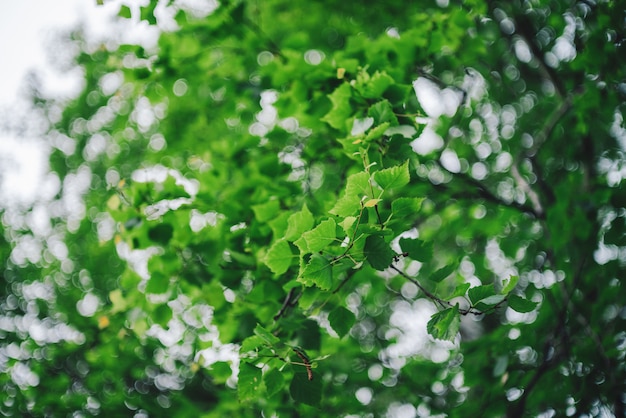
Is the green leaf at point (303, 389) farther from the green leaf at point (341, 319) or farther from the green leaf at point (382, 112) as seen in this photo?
the green leaf at point (382, 112)

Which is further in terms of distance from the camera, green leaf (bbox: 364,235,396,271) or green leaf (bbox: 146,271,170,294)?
green leaf (bbox: 146,271,170,294)

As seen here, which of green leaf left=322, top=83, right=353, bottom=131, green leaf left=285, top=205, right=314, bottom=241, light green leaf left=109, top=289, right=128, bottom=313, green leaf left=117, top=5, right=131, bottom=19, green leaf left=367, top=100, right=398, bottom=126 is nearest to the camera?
green leaf left=285, top=205, right=314, bottom=241

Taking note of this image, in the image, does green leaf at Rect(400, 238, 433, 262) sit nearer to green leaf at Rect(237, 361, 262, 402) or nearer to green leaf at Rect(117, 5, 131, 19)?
green leaf at Rect(237, 361, 262, 402)

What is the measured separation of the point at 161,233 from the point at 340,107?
1.06m

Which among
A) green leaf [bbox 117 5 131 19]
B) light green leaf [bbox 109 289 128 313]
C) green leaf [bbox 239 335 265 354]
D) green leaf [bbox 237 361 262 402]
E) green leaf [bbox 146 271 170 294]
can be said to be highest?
green leaf [bbox 117 5 131 19]

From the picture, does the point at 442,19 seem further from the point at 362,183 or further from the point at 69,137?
the point at 69,137

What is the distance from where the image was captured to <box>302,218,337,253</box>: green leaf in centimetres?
110

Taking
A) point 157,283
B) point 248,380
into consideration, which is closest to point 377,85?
point 248,380

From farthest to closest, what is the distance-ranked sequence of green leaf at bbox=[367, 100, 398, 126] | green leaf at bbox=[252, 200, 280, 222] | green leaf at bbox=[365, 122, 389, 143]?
green leaf at bbox=[252, 200, 280, 222], green leaf at bbox=[367, 100, 398, 126], green leaf at bbox=[365, 122, 389, 143]

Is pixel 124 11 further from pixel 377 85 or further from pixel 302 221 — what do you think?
pixel 302 221

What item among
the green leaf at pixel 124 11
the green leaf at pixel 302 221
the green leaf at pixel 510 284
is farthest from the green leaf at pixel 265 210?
the green leaf at pixel 124 11

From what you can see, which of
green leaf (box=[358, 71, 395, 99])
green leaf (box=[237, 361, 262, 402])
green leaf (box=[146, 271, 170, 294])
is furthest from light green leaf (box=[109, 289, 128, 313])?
green leaf (box=[358, 71, 395, 99])

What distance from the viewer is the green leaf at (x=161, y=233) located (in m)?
1.96

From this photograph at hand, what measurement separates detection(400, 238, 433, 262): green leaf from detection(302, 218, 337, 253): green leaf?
353mm
